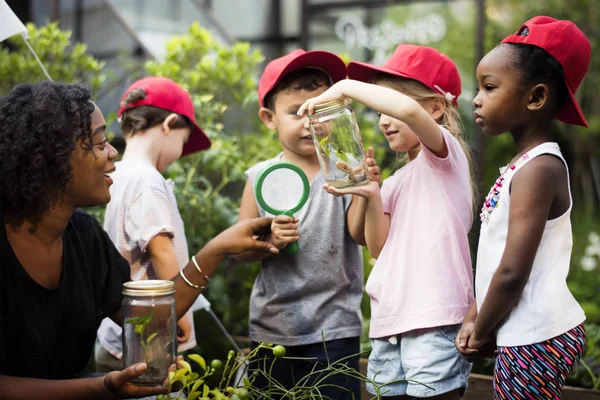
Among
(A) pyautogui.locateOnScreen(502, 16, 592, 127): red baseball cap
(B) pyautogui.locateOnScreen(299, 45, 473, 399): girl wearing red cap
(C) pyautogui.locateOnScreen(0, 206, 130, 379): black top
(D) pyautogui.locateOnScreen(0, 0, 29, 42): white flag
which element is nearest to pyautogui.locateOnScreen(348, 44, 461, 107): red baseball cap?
(B) pyautogui.locateOnScreen(299, 45, 473, 399): girl wearing red cap

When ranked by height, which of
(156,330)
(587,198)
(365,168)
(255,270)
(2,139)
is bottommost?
(587,198)

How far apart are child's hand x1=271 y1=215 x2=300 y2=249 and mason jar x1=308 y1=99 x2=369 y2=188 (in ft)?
0.81

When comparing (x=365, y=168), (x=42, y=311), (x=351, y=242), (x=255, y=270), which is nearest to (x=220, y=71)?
(x=255, y=270)

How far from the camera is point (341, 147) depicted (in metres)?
2.27

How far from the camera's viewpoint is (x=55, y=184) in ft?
6.53

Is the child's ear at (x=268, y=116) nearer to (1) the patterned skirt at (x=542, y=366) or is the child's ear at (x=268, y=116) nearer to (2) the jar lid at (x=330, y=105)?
(2) the jar lid at (x=330, y=105)

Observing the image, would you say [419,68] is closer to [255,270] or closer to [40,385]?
[40,385]

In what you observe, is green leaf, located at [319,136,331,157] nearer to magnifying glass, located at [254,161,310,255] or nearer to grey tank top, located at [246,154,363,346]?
magnifying glass, located at [254,161,310,255]

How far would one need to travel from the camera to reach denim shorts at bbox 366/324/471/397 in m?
2.20

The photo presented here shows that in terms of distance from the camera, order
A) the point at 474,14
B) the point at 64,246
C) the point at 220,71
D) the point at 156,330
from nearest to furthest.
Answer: the point at 156,330 → the point at 64,246 → the point at 220,71 → the point at 474,14

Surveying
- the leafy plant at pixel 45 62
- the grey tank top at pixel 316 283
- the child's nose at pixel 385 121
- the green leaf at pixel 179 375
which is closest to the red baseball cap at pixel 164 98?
the grey tank top at pixel 316 283

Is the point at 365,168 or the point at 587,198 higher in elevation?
the point at 365,168

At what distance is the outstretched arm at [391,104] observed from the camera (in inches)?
80.6

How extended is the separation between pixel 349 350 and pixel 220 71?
243 centimetres
